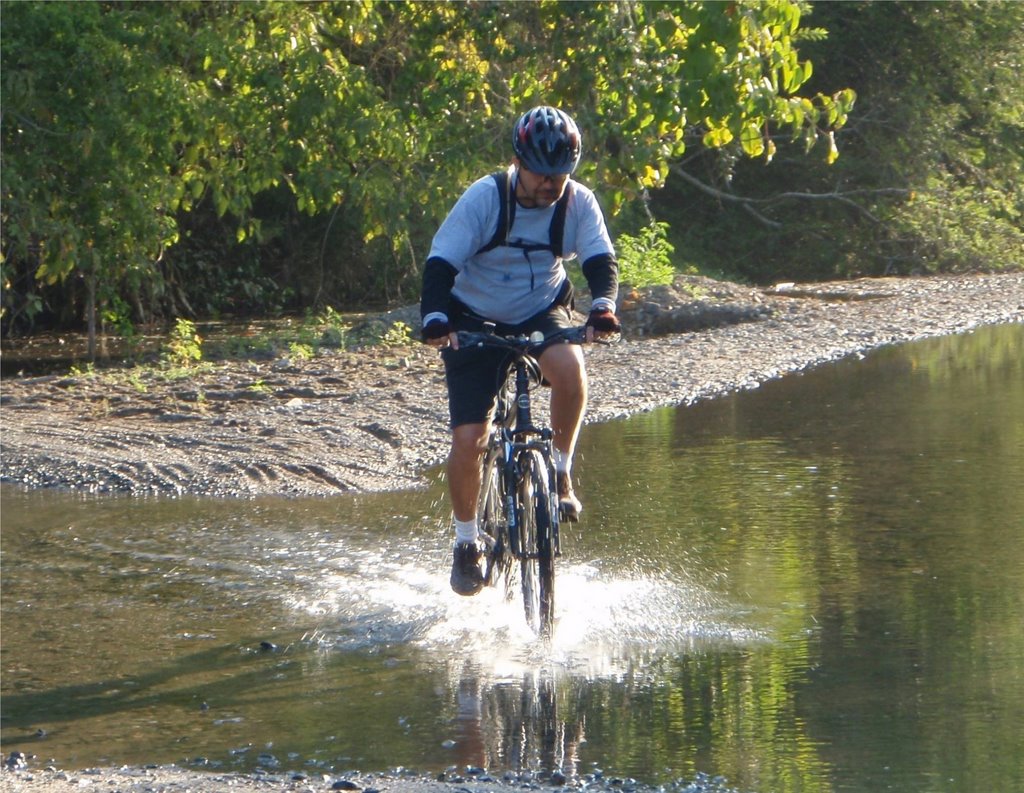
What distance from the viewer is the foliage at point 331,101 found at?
1378 cm

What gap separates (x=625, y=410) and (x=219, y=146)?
620 cm

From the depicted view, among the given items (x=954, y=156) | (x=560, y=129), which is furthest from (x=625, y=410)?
(x=954, y=156)

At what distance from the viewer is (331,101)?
14.9 m

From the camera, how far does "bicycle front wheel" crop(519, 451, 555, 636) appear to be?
18.4 ft

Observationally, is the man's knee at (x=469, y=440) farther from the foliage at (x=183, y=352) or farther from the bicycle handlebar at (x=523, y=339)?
the foliage at (x=183, y=352)

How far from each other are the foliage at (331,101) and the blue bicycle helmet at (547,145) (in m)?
7.76

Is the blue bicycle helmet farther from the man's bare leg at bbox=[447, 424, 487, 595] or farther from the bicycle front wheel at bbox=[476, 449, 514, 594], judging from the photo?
the bicycle front wheel at bbox=[476, 449, 514, 594]

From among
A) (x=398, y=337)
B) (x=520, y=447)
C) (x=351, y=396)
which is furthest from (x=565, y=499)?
(x=398, y=337)

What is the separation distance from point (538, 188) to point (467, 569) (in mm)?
1470

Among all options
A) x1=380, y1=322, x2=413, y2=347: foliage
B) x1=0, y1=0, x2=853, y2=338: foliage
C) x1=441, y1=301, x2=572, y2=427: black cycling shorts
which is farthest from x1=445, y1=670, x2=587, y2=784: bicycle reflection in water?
x1=380, y1=322, x2=413, y2=347: foliage

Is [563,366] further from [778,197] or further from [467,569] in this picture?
[778,197]

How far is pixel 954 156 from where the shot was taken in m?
25.3

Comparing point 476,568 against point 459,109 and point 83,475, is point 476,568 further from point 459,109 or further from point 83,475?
point 459,109

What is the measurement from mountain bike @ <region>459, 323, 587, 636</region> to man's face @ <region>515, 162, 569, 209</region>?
47 cm
